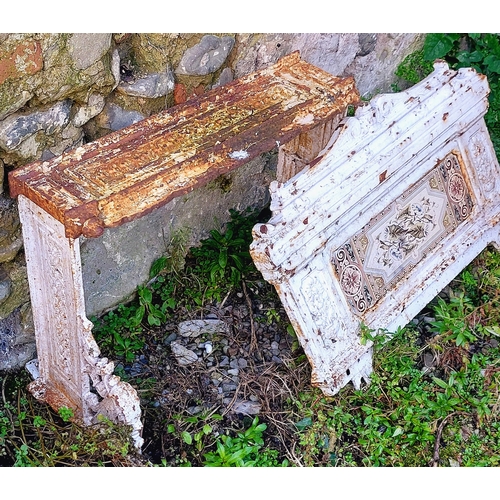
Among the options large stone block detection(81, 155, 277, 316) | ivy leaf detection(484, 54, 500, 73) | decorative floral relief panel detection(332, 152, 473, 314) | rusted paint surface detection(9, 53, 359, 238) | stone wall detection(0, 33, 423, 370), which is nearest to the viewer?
rusted paint surface detection(9, 53, 359, 238)

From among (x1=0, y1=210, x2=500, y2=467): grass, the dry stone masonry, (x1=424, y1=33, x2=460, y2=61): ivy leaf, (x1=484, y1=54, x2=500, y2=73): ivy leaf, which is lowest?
(x1=0, y1=210, x2=500, y2=467): grass

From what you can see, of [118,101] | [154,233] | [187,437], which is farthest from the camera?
[154,233]

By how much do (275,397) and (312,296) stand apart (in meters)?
Result: 0.51

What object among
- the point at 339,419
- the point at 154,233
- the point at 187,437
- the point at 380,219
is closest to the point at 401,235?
the point at 380,219

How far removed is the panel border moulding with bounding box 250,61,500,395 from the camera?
3.19 meters

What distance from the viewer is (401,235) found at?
144 inches

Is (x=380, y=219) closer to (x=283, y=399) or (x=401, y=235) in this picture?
(x=401, y=235)

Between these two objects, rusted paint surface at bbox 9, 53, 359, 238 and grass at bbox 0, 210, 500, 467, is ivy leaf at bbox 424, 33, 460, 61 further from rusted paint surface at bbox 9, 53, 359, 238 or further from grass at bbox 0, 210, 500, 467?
grass at bbox 0, 210, 500, 467

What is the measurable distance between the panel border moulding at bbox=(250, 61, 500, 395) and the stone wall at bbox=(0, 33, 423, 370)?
0.64 metres

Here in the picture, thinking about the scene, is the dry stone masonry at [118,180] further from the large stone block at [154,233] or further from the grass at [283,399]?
the large stone block at [154,233]

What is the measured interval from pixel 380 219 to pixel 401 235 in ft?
0.52

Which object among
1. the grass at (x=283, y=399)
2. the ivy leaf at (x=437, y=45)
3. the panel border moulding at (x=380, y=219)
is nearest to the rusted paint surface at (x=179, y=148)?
the panel border moulding at (x=380, y=219)

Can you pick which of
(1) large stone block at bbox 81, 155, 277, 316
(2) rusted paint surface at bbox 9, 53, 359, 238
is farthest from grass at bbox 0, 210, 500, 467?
(2) rusted paint surface at bbox 9, 53, 359, 238

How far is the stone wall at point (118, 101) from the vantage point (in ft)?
9.93
